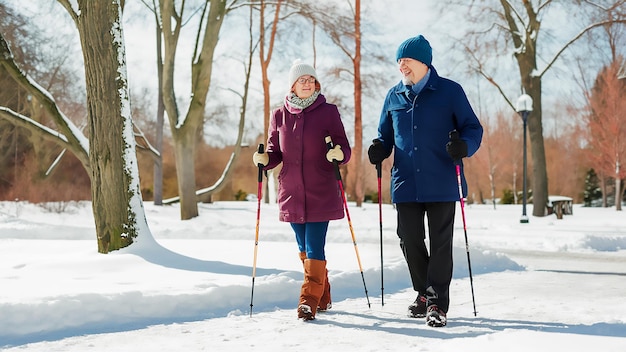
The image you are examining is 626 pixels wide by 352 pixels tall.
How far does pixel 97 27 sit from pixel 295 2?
944 centimetres

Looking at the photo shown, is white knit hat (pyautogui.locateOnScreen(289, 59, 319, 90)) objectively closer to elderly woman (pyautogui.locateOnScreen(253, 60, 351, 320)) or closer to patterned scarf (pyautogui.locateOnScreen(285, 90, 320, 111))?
elderly woman (pyautogui.locateOnScreen(253, 60, 351, 320))

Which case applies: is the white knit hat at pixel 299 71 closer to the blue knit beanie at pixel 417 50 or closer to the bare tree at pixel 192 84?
the blue knit beanie at pixel 417 50

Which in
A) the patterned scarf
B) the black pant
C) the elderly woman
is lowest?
the black pant

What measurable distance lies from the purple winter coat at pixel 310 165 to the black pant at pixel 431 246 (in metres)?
0.56

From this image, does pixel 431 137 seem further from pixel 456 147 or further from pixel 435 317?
pixel 435 317

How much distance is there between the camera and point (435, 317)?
424cm

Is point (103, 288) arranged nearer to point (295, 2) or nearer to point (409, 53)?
point (409, 53)

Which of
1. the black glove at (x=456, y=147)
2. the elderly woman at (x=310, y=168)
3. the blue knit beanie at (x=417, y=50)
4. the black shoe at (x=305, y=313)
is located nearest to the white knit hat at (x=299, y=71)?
the elderly woman at (x=310, y=168)

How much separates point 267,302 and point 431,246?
1.59 metres

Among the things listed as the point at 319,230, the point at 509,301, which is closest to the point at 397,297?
the point at 509,301

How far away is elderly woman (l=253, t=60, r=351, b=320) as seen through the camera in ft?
15.6

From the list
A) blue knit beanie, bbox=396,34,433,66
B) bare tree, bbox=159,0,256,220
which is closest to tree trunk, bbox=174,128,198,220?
bare tree, bbox=159,0,256,220

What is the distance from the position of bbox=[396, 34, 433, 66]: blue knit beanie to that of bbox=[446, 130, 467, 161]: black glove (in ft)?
2.12

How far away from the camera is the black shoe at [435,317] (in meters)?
4.22
